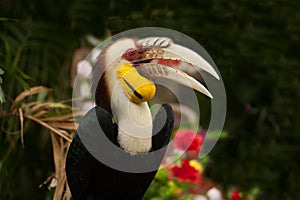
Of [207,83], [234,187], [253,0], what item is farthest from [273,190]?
[207,83]

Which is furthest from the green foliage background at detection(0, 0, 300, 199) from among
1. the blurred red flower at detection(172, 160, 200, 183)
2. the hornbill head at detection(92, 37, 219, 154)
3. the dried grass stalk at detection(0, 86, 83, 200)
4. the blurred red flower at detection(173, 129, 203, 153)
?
the hornbill head at detection(92, 37, 219, 154)

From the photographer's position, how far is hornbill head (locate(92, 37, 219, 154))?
151 centimetres

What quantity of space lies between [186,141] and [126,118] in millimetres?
926

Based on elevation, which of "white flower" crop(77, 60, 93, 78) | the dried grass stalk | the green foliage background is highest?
"white flower" crop(77, 60, 93, 78)

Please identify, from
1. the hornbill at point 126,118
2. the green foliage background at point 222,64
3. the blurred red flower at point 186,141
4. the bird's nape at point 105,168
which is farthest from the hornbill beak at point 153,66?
the green foliage background at point 222,64

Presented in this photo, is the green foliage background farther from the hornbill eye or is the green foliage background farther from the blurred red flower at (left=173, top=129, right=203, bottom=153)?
the hornbill eye

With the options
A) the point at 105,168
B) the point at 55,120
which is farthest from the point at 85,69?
the point at 105,168

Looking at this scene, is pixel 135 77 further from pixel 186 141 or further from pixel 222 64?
pixel 222 64

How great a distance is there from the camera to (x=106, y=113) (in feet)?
5.23

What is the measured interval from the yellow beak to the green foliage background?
1036 millimetres

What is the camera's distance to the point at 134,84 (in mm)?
1527

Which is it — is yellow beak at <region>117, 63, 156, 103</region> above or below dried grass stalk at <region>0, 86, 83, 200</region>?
above

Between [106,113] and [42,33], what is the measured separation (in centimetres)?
→ 161

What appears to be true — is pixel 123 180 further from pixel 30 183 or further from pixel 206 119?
pixel 206 119
